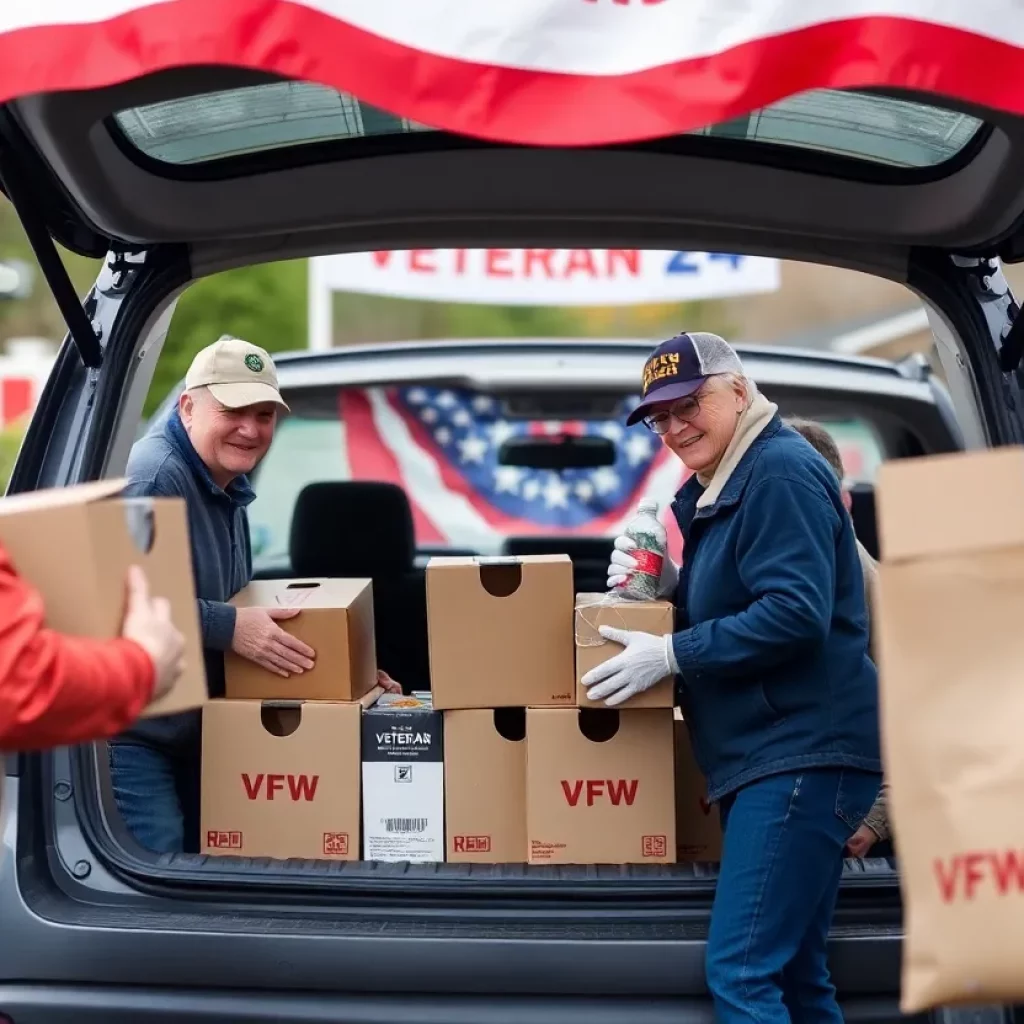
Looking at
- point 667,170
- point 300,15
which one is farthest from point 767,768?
point 300,15

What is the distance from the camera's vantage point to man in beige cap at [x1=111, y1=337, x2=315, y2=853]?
120 inches

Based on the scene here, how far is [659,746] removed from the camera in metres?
2.92

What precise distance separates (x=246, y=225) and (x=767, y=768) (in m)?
1.45

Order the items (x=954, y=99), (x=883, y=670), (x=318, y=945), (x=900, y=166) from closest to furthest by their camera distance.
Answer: (x=883, y=670)
(x=954, y=99)
(x=318, y=945)
(x=900, y=166)

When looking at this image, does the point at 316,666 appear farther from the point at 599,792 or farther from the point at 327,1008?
the point at 327,1008

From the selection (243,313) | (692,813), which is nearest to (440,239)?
(692,813)

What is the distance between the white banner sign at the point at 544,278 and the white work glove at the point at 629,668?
16.6 feet

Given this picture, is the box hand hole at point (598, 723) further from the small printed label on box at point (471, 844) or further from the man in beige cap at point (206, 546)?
the man in beige cap at point (206, 546)

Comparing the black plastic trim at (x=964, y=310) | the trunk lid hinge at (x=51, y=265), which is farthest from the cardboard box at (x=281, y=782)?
the black plastic trim at (x=964, y=310)

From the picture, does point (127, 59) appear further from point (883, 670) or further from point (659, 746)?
point (659, 746)

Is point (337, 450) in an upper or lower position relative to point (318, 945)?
upper

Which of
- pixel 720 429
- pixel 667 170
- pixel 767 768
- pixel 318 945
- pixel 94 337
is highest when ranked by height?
pixel 667 170

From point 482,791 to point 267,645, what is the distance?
567 millimetres

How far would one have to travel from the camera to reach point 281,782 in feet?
9.95
